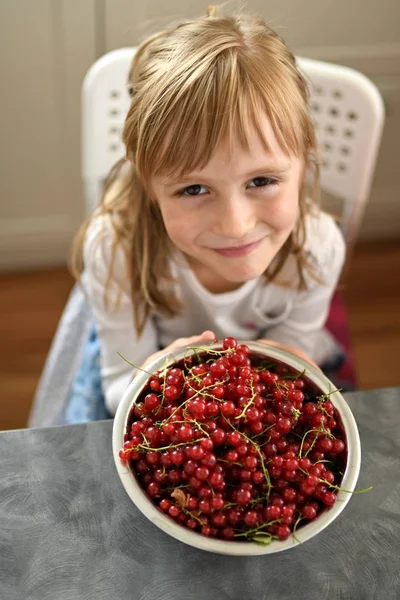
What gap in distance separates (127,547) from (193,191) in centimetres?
42

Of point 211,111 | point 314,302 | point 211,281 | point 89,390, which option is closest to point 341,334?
point 314,302

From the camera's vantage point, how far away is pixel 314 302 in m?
1.20

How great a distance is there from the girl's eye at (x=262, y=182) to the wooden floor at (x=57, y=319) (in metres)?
0.99

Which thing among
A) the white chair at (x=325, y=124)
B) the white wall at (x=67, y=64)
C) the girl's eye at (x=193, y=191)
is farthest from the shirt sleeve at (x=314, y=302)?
the white wall at (x=67, y=64)

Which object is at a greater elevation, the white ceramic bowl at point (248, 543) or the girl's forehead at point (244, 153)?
the girl's forehead at point (244, 153)

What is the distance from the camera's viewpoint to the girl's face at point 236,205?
2.66 feet

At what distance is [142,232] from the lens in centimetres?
106

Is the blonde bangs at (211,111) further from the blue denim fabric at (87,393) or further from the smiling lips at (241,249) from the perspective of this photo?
the blue denim fabric at (87,393)

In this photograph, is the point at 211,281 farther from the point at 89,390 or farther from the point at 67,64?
the point at 67,64

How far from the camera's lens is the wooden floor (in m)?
1.72

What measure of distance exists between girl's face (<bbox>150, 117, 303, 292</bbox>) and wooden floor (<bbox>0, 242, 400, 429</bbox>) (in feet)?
2.92

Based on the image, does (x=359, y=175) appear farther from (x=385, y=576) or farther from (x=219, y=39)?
(x=385, y=576)

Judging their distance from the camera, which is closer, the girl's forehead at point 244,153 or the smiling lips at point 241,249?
the girl's forehead at point 244,153

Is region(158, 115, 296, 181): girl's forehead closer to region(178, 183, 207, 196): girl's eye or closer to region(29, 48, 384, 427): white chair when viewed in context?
region(178, 183, 207, 196): girl's eye
